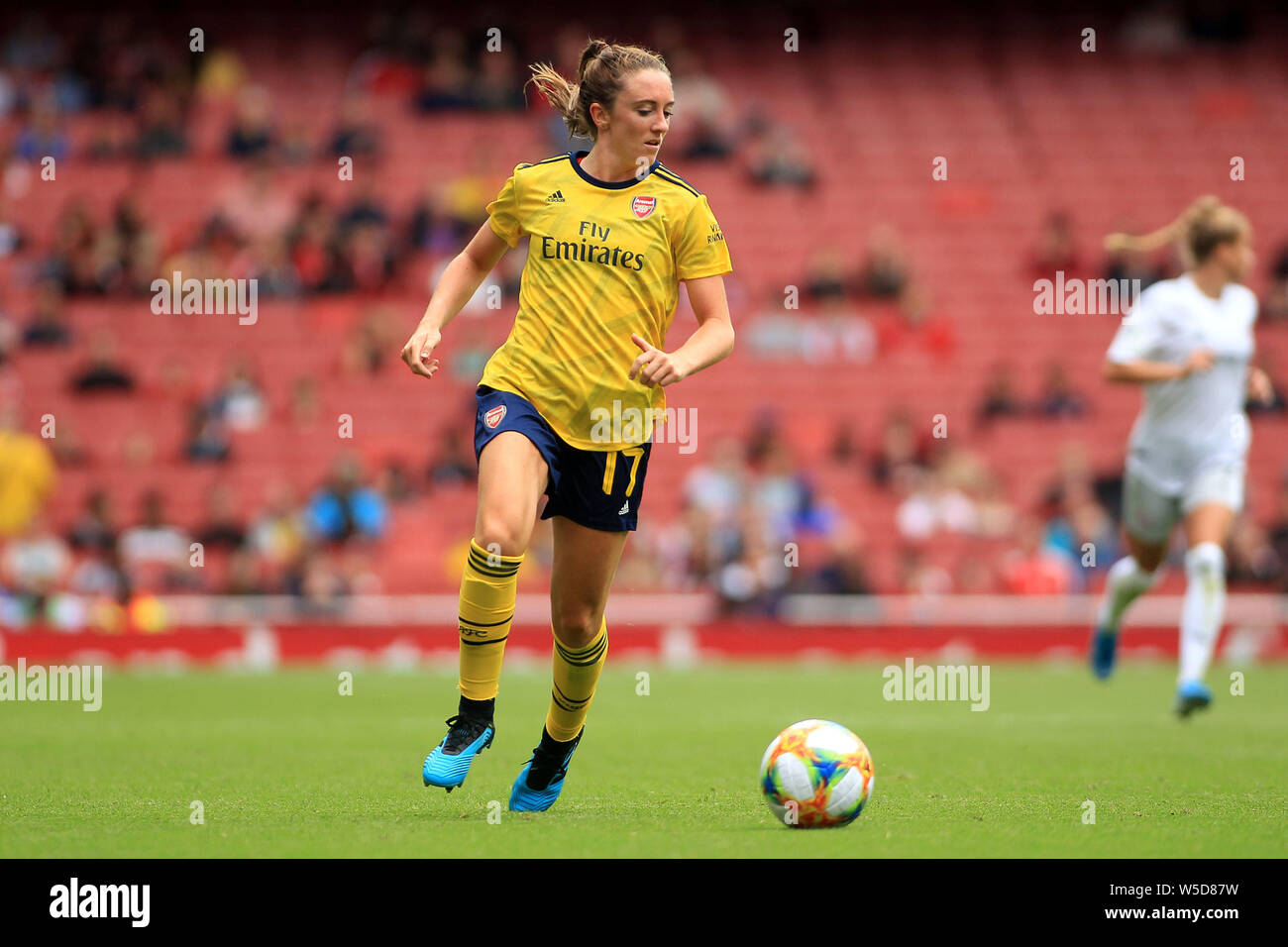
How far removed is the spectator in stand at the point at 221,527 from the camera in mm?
20328

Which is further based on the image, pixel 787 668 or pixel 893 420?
pixel 893 420

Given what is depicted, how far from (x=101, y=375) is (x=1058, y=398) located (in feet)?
38.6

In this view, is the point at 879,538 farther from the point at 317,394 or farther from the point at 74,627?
the point at 74,627

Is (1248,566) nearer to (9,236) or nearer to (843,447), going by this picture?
(843,447)

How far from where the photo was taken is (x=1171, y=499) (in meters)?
10.7

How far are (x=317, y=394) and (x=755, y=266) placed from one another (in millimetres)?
6237

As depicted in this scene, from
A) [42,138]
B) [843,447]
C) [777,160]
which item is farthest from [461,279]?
[42,138]

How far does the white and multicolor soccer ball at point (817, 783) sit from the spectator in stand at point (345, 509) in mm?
14798

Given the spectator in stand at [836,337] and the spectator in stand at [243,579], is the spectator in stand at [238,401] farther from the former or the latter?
the spectator in stand at [836,337]

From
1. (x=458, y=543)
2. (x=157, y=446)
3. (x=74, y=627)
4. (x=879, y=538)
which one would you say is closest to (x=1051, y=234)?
(x=879, y=538)

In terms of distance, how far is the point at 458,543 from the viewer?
20.8 m

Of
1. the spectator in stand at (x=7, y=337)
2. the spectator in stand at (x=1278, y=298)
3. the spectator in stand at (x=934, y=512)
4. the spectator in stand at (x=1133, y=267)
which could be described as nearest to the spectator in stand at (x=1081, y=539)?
the spectator in stand at (x=934, y=512)

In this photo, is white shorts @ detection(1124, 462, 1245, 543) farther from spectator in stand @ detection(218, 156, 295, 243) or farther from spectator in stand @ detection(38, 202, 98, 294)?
spectator in stand @ detection(38, 202, 98, 294)

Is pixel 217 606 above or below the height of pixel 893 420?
below
